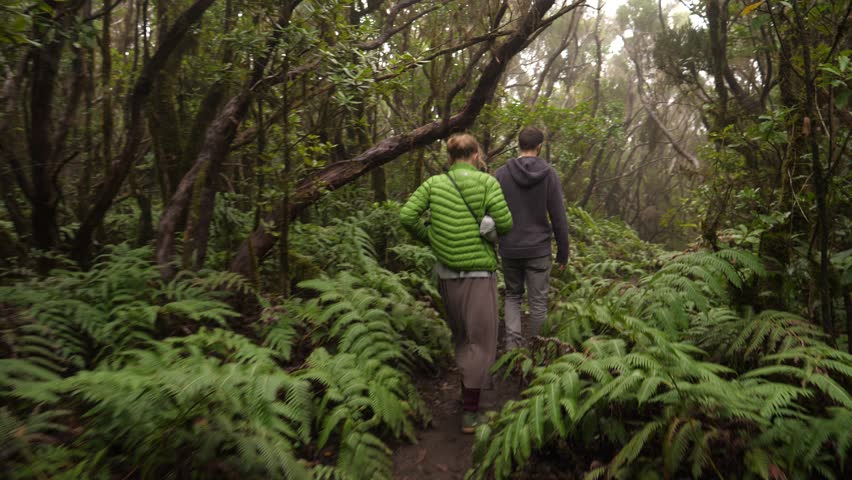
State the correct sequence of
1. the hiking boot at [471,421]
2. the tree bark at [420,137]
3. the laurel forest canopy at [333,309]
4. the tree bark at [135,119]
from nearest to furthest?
the laurel forest canopy at [333,309] → the hiking boot at [471,421] → the tree bark at [135,119] → the tree bark at [420,137]

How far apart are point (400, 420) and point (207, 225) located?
3.34 metres

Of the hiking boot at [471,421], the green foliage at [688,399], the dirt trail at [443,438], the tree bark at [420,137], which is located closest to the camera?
the green foliage at [688,399]

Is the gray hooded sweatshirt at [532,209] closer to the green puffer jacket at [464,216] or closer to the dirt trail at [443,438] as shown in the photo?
the green puffer jacket at [464,216]

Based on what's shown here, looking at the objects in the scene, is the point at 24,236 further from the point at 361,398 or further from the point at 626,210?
the point at 626,210

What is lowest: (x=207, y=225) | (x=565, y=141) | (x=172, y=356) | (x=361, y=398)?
(x=361, y=398)

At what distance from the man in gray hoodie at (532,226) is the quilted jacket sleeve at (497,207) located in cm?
54

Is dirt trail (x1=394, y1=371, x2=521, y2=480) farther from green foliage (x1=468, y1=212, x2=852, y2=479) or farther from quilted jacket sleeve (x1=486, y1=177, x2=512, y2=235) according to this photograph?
quilted jacket sleeve (x1=486, y1=177, x2=512, y2=235)

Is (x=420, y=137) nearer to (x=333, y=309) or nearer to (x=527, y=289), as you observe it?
(x=527, y=289)

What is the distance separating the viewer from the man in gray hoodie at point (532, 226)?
4.44 metres

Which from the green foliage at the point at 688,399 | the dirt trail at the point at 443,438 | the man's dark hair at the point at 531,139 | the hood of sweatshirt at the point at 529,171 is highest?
the man's dark hair at the point at 531,139

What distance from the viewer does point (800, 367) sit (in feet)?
9.16

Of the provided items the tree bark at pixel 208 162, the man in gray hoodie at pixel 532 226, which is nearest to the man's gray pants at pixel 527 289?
the man in gray hoodie at pixel 532 226

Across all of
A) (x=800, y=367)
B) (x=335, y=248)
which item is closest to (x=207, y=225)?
(x=335, y=248)

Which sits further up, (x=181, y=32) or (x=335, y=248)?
(x=181, y=32)
